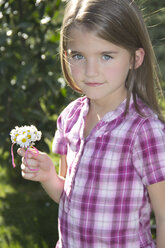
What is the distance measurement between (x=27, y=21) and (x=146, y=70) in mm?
1770

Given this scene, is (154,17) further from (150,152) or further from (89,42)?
(150,152)

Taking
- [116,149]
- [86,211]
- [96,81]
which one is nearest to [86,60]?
[96,81]

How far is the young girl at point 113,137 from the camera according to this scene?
1505 mm

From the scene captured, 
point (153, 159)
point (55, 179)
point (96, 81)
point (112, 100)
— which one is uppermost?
point (96, 81)

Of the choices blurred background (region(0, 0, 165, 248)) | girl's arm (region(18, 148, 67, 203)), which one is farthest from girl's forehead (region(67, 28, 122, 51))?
blurred background (region(0, 0, 165, 248))

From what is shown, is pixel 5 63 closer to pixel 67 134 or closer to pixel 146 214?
pixel 67 134

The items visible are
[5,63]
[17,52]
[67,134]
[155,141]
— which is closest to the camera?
[155,141]

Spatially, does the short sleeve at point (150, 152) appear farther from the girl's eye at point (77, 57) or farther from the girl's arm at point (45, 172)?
the girl's arm at point (45, 172)

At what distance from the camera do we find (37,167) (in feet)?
5.92

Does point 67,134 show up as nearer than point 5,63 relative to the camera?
Yes

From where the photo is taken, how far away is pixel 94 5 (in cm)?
155

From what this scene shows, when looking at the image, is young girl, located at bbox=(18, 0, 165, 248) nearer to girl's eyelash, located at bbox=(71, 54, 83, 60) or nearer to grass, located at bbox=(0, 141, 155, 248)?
girl's eyelash, located at bbox=(71, 54, 83, 60)

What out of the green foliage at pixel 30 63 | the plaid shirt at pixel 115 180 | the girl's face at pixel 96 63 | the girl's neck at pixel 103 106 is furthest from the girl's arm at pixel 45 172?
the green foliage at pixel 30 63

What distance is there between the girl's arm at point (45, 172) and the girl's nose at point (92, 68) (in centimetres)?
45
